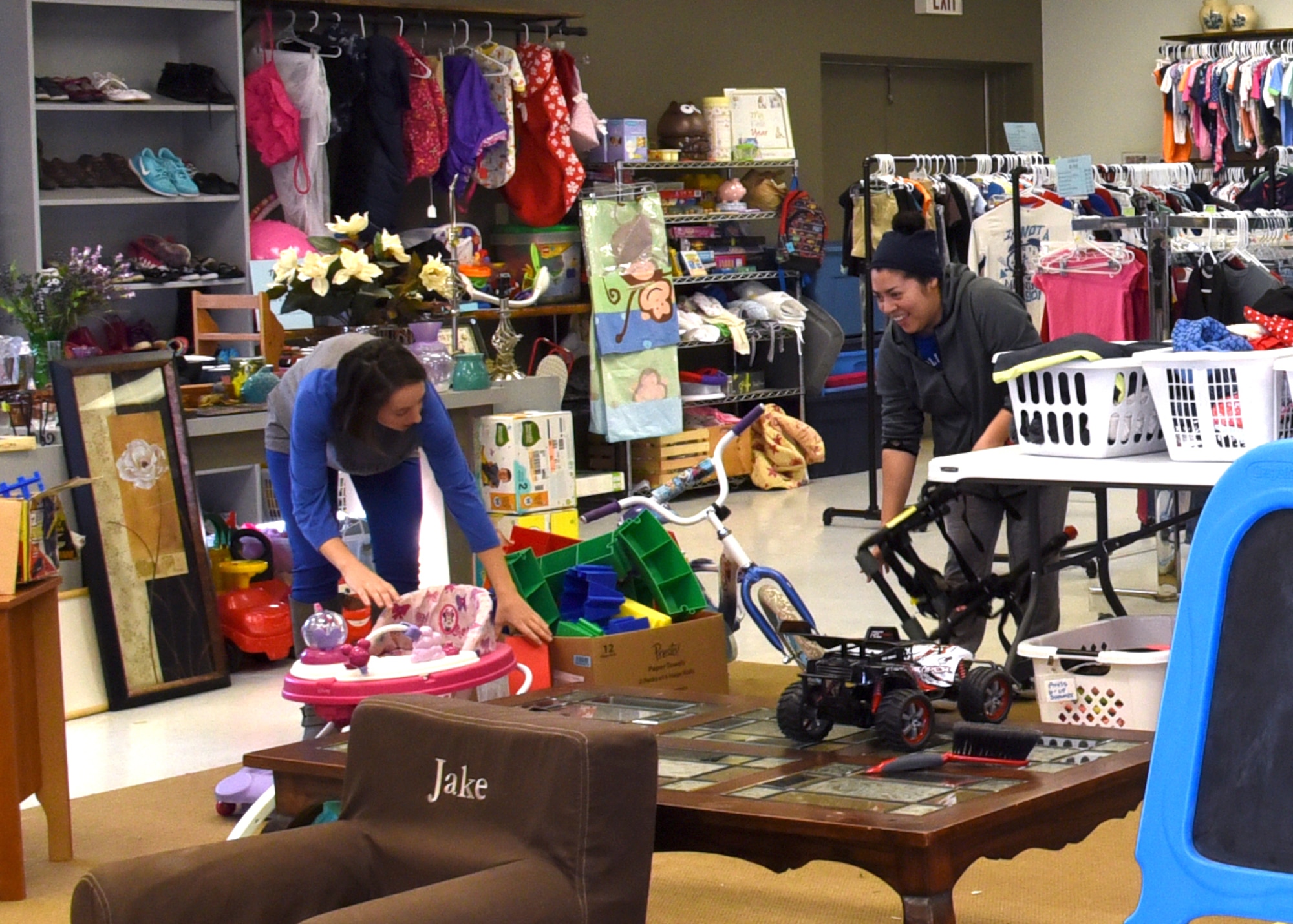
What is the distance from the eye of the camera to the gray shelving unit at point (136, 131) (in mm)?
7328

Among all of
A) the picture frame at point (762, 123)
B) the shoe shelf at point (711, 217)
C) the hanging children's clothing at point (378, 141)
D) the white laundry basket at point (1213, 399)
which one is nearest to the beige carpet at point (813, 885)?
the white laundry basket at point (1213, 399)

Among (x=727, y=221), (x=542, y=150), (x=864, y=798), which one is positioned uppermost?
(x=542, y=150)

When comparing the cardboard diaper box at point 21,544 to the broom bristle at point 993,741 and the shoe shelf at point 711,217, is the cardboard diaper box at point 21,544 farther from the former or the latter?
the shoe shelf at point 711,217

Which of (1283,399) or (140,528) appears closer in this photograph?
(1283,399)

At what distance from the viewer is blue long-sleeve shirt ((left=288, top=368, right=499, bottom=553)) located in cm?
401

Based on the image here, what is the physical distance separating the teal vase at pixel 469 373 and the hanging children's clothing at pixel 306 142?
78.5 inches

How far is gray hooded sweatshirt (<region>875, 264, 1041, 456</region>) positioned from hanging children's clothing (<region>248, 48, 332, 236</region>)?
3.77 m

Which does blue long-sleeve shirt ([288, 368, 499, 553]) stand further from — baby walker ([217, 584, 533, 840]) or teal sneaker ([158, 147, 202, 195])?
teal sneaker ([158, 147, 202, 195])

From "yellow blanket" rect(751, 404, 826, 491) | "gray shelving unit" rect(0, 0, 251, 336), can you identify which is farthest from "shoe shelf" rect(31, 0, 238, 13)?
"yellow blanket" rect(751, 404, 826, 491)

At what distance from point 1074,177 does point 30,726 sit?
493cm

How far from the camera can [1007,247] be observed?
25.8 ft

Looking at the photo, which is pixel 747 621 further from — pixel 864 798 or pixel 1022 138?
pixel 864 798

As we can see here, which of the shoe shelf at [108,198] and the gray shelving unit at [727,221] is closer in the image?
the shoe shelf at [108,198]

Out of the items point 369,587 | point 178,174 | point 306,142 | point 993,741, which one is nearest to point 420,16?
point 306,142
